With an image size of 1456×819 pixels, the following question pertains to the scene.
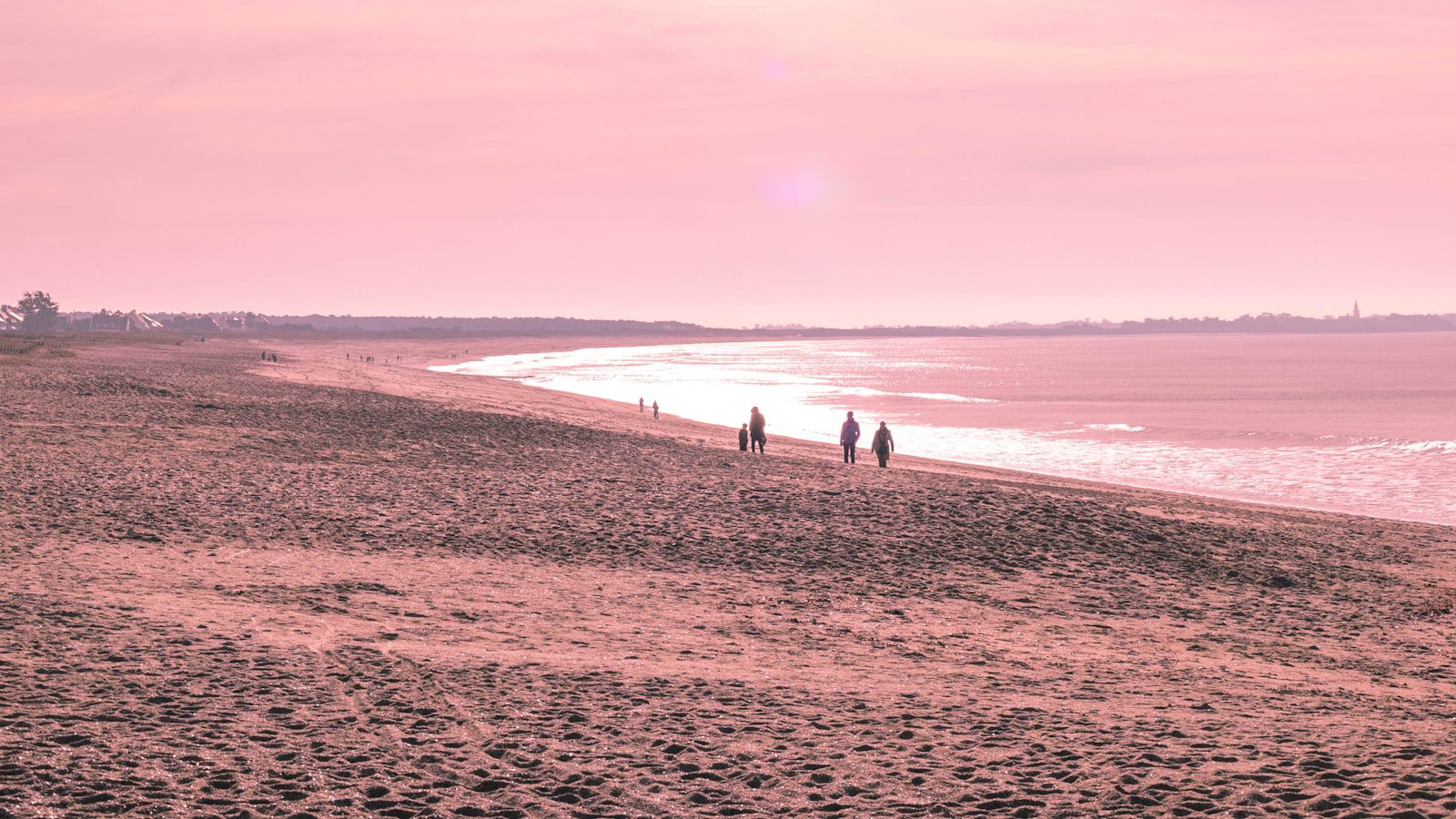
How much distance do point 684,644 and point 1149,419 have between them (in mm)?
48954

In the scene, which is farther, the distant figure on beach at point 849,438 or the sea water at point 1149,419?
the sea water at point 1149,419

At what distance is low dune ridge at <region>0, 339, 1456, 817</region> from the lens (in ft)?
25.5

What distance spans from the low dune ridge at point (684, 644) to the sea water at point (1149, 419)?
10.9 meters

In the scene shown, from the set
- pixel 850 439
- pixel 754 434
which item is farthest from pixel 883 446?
pixel 754 434

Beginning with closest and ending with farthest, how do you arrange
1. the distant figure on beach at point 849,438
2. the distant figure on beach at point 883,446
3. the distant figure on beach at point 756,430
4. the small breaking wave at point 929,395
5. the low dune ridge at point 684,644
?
→ 1. the low dune ridge at point 684,644
2. the distant figure on beach at point 883,446
3. the distant figure on beach at point 849,438
4. the distant figure on beach at point 756,430
5. the small breaking wave at point 929,395

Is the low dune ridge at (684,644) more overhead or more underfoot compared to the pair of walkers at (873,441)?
more underfoot

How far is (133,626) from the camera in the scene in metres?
11.0

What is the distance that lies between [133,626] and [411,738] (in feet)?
13.8

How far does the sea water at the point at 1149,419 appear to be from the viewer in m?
33.1

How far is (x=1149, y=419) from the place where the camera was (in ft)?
183

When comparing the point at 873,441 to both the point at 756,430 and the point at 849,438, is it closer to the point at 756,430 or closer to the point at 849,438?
the point at 849,438

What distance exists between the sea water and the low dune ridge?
10.9 m

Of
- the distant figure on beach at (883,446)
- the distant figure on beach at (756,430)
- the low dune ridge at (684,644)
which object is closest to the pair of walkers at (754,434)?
the distant figure on beach at (756,430)

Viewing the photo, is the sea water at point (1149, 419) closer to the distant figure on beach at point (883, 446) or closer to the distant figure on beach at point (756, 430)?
the distant figure on beach at point (756, 430)
